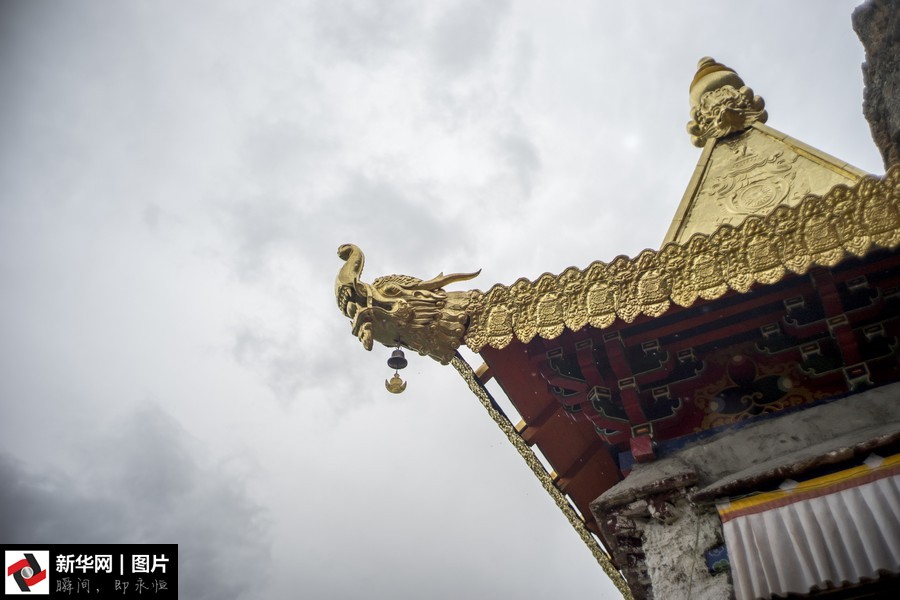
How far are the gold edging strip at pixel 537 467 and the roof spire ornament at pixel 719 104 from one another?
3.23m

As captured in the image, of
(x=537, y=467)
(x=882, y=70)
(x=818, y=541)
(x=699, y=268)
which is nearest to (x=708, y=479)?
(x=818, y=541)

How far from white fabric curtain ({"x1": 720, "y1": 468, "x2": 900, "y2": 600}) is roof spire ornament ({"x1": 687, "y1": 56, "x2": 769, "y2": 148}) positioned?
373 cm

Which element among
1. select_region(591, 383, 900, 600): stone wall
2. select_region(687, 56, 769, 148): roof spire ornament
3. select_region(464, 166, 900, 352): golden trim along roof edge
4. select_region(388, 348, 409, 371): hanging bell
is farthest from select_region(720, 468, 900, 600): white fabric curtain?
select_region(687, 56, 769, 148): roof spire ornament

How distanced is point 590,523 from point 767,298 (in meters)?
2.83

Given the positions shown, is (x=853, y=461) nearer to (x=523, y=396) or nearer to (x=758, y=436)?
(x=758, y=436)

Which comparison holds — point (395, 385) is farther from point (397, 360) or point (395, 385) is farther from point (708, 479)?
point (708, 479)

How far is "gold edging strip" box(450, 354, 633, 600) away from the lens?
5.00 metres

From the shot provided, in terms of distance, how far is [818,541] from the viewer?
10.9 feet

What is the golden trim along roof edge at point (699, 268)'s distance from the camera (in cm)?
395

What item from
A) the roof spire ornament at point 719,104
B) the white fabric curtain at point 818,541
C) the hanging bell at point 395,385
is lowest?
the white fabric curtain at point 818,541

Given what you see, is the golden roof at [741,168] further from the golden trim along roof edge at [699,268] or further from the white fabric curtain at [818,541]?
the white fabric curtain at [818,541]

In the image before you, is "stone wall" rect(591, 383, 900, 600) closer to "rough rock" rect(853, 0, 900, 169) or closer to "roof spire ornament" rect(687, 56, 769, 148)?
"roof spire ornament" rect(687, 56, 769, 148)

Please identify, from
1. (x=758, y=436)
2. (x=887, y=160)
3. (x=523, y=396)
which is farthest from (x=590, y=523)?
(x=887, y=160)

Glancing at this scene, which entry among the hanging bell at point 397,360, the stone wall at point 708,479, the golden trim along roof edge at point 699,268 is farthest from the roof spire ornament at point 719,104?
the hanging bell at point 397,360
